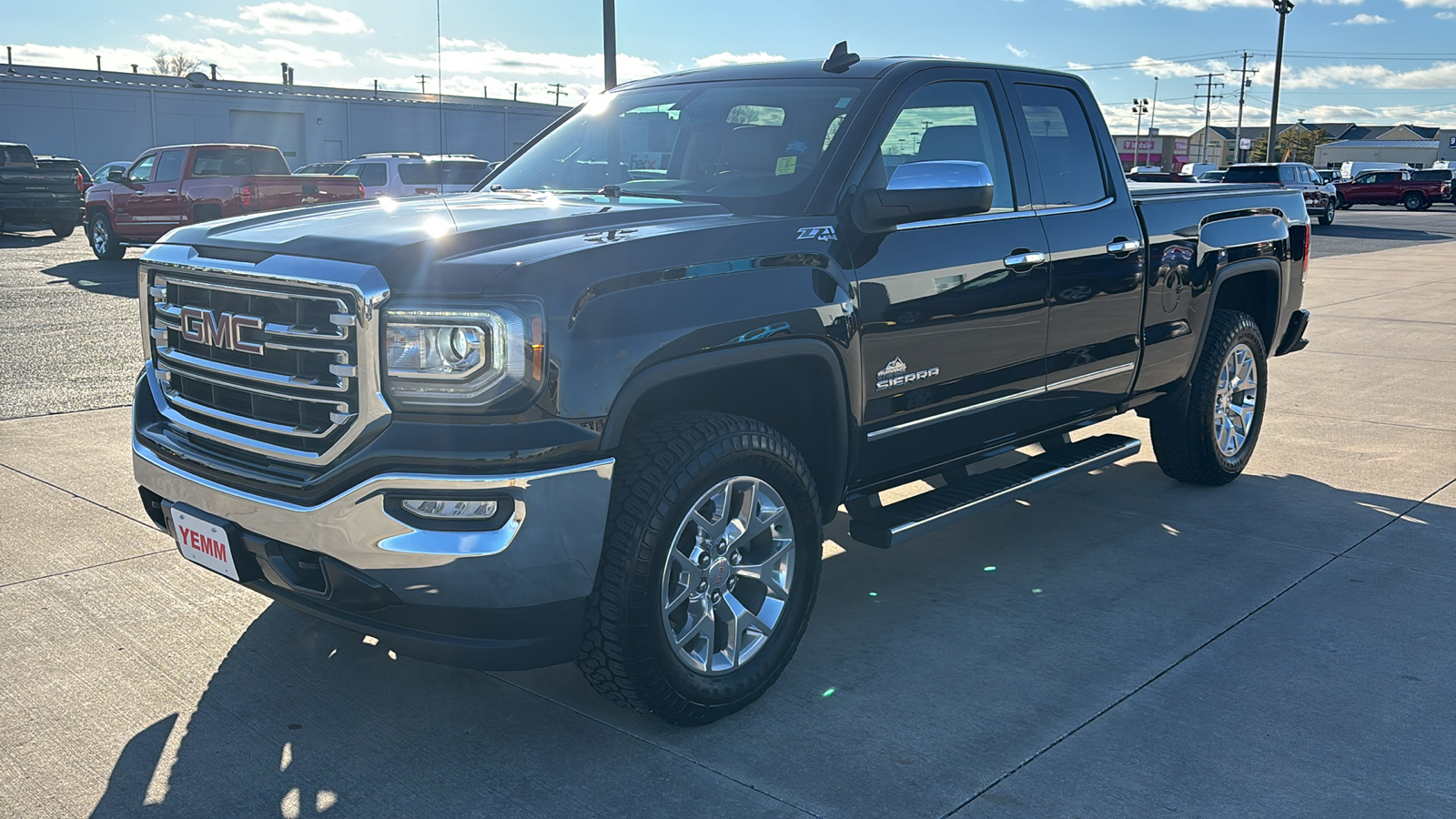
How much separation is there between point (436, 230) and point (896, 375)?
1.56 m

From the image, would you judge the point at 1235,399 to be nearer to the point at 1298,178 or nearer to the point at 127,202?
the point at 127,202

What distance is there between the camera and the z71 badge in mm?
4031

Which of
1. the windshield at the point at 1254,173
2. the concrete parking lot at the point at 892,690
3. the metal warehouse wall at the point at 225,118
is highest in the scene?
the metal warehouse wall at the point at 225,118

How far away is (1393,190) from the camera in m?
52.8

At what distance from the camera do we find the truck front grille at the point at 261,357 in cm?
315

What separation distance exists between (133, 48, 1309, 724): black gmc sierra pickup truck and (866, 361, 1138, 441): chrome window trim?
16mm

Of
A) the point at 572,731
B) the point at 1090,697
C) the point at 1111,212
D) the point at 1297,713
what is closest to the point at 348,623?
the point at 572,731

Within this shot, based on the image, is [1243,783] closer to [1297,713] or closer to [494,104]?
[1297,713]

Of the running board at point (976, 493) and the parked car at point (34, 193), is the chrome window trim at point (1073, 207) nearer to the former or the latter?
the running board at point (976, 493)

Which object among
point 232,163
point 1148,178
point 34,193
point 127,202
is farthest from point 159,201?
point 1148,178

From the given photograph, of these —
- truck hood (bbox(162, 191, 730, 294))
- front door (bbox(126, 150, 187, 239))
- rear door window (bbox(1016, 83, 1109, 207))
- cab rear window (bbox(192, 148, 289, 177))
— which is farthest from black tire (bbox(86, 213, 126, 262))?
rear door window (bbox(1016, 83, 1109, 207))

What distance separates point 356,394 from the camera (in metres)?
3.11

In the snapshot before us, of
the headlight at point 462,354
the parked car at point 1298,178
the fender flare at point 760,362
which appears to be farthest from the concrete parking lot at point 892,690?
the parked car at point 1298,178

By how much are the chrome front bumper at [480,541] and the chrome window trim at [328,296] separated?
0.49ft
